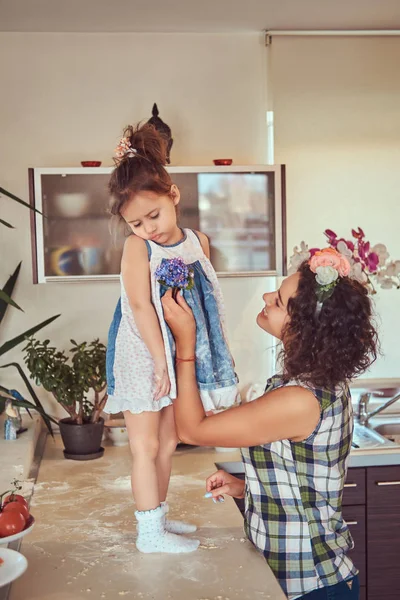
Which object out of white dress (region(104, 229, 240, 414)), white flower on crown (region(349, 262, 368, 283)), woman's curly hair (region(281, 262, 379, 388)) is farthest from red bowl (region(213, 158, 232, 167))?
woman's curly hair (region(281, 262, 379, 388))

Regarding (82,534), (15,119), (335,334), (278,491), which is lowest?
(82,534)

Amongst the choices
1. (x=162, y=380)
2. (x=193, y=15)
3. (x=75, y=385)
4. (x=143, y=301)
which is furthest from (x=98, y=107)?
(x=162, y=380)

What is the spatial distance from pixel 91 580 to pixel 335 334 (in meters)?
0.77

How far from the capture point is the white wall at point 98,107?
305 centimetres

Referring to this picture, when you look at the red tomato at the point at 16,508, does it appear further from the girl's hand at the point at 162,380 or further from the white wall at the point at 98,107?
the white wall at the point at 98,107

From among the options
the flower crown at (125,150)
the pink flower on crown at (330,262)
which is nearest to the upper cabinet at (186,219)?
the flower crown at (125,150)

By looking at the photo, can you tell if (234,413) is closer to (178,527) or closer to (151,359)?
(151,359)

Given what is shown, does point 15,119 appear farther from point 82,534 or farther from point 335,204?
point 82,534

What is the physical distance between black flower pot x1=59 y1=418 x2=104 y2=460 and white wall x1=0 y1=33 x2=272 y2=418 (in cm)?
46

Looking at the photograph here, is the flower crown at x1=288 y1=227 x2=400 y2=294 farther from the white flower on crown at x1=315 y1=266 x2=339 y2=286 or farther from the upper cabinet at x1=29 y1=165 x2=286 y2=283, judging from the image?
the white flower on crown at x1=315 y1=266 x2=339 y2=286

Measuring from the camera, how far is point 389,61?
10.4 feet

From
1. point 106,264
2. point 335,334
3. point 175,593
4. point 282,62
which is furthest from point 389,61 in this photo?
point 175,593

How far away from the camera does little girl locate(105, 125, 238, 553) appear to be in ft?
6.31

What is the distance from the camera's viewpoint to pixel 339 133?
10.5ft
